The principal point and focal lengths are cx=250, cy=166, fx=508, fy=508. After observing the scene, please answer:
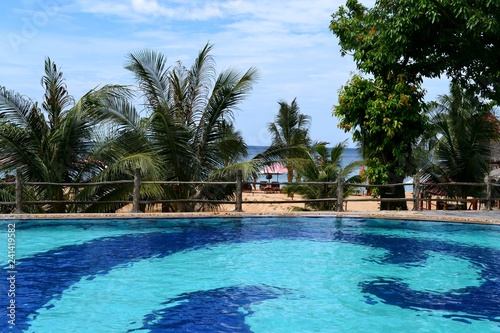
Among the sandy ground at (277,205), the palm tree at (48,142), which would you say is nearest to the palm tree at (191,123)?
the palm tree at (48,142)

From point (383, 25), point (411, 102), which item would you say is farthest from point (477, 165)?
point (383, 25)

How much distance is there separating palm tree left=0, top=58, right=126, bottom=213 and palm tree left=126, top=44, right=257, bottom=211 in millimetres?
1428

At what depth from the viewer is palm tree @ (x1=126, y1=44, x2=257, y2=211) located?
14.7m

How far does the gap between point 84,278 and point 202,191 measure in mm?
7734

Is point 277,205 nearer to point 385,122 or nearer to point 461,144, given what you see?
point 461,144

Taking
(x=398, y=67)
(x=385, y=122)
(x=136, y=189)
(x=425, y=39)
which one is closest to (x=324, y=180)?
(x=385, y=122)

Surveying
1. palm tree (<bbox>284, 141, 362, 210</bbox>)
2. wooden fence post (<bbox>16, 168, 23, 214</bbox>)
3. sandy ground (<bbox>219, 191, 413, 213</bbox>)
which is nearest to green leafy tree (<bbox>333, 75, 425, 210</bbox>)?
palm tree (<bbox>284, 141, 362, 210</bbox>)

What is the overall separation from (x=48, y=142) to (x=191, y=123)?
4198mm

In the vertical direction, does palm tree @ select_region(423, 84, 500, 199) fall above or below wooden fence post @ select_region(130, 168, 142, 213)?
above

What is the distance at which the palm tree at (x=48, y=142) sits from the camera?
13.6m

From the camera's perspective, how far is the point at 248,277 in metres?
7.78

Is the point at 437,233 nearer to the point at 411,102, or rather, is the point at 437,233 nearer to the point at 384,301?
the point at 411,102

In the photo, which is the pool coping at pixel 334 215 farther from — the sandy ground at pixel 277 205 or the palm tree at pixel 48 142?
the sandy ground at pixel 277 205

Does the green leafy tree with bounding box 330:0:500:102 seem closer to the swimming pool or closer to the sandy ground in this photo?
the swimming pool
